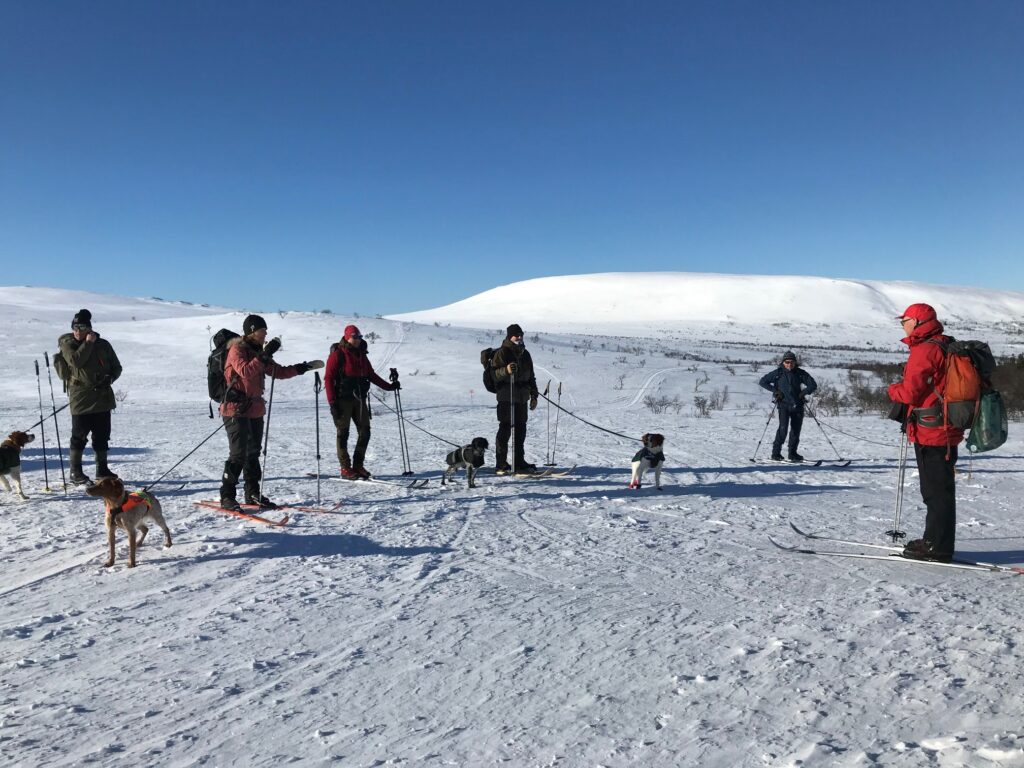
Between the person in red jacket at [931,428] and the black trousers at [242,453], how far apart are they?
553 centimetres

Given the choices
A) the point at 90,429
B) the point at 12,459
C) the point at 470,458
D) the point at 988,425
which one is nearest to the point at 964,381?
the point at 988,425

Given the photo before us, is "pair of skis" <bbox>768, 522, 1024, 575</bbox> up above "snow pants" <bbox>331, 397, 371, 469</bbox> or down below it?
below

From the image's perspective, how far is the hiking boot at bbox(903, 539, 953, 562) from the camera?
198 inches

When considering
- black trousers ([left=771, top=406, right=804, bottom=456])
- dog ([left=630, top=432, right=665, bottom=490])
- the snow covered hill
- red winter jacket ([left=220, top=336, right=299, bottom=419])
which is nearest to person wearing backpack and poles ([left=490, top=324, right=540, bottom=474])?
dog ([left=630, top=432, right=665, bottom=490])

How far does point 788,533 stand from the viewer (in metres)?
6.07

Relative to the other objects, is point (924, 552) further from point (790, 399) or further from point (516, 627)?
point (790, 399)

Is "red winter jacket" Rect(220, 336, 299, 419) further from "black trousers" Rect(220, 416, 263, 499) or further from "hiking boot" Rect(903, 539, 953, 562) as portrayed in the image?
"hiking boot" Rect(903, 539, 953, 562)

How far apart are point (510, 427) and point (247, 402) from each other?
350 centimetres

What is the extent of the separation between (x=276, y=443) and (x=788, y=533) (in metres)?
8.37

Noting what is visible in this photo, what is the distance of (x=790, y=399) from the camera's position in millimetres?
10500

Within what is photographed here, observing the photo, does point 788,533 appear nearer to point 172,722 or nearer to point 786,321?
point 172,722

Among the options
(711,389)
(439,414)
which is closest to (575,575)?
(439,414)

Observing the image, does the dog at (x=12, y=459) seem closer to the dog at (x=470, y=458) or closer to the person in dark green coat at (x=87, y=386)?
the person in dark green coat at (x=87, y=386)

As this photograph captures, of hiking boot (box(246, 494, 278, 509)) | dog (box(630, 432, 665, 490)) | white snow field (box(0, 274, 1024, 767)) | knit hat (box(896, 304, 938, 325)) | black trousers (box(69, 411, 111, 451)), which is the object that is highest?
knit hat (box(896, 304, 938, 325))
